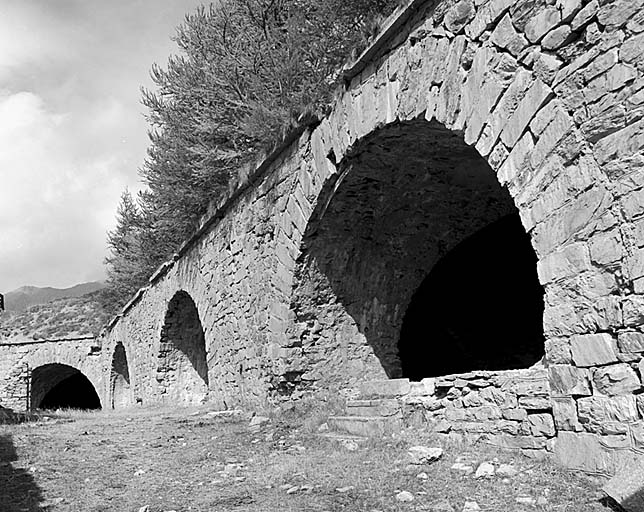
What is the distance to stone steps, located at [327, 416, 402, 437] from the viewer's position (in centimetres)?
562

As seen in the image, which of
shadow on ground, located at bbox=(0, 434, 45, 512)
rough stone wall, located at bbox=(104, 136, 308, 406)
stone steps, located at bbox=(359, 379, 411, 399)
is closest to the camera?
shadow on ground, located at bbox=(0, 434, 45, 512)

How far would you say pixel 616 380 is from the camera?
12.2 ft

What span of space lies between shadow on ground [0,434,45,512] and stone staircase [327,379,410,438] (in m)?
2.56

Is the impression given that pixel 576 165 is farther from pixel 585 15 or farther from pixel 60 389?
pixel 60 389

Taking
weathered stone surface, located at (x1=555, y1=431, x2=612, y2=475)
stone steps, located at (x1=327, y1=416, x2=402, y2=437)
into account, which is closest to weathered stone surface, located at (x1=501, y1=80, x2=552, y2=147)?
weathered stone surface, located at (x1=555, y1=431, x2=612, y2=475)

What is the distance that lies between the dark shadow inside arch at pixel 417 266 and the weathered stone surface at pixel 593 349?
2607mm

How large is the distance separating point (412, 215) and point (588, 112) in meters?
3.78

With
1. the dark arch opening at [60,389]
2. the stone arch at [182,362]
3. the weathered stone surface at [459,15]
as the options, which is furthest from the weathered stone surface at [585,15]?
the dark arch opening at [60,389]

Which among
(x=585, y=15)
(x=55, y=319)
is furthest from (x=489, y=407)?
(x=55, y=319)

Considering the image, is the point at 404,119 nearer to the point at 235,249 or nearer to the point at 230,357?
the point at 235,249

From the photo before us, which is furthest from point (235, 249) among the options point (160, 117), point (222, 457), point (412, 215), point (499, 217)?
point (160, 117)

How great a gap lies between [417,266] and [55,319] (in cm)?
2760

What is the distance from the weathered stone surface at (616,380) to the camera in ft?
12.0

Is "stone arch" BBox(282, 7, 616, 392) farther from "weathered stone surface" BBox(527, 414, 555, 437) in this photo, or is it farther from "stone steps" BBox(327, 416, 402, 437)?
"stone steps" BBox(327, 416, 402, 437)
